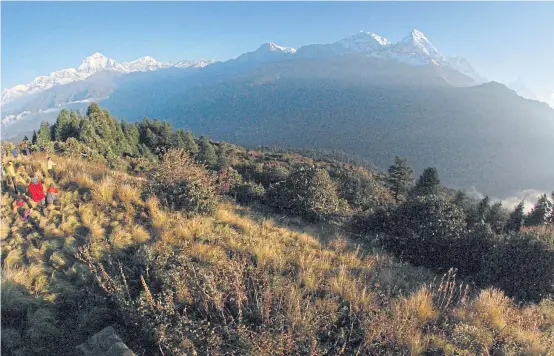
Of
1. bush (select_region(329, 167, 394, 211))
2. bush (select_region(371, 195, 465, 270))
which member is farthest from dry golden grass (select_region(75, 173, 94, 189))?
bush (select_region(329, 167, 394, 211))

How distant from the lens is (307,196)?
10.7 m

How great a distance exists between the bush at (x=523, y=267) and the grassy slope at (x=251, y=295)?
17.4 inches

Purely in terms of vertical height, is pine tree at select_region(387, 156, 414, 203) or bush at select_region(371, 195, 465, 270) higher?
bush at select_region(371, 195, 465, 270)

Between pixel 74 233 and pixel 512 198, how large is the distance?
222 m

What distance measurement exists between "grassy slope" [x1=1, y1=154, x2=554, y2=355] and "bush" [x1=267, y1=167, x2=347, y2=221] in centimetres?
287

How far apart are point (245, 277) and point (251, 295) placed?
1.23 feet

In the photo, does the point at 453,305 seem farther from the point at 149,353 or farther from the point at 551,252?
the point at 149,353

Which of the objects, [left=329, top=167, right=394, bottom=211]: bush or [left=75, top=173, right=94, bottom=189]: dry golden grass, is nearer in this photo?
[left=75, top=173, right=94, bottom=189]: dry golden grass

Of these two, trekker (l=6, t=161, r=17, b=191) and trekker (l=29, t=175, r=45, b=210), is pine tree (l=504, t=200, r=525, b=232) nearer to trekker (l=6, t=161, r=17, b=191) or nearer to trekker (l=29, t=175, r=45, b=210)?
trekker (l=29, t=175, r=45, b=210)

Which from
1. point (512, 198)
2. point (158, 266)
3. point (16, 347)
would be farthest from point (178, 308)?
point (512, 198)

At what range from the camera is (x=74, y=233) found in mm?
6473

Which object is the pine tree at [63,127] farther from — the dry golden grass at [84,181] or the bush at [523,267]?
the bush at [523,267]

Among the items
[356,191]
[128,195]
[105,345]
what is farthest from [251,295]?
[356,191]

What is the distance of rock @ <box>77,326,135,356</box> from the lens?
411 cm
